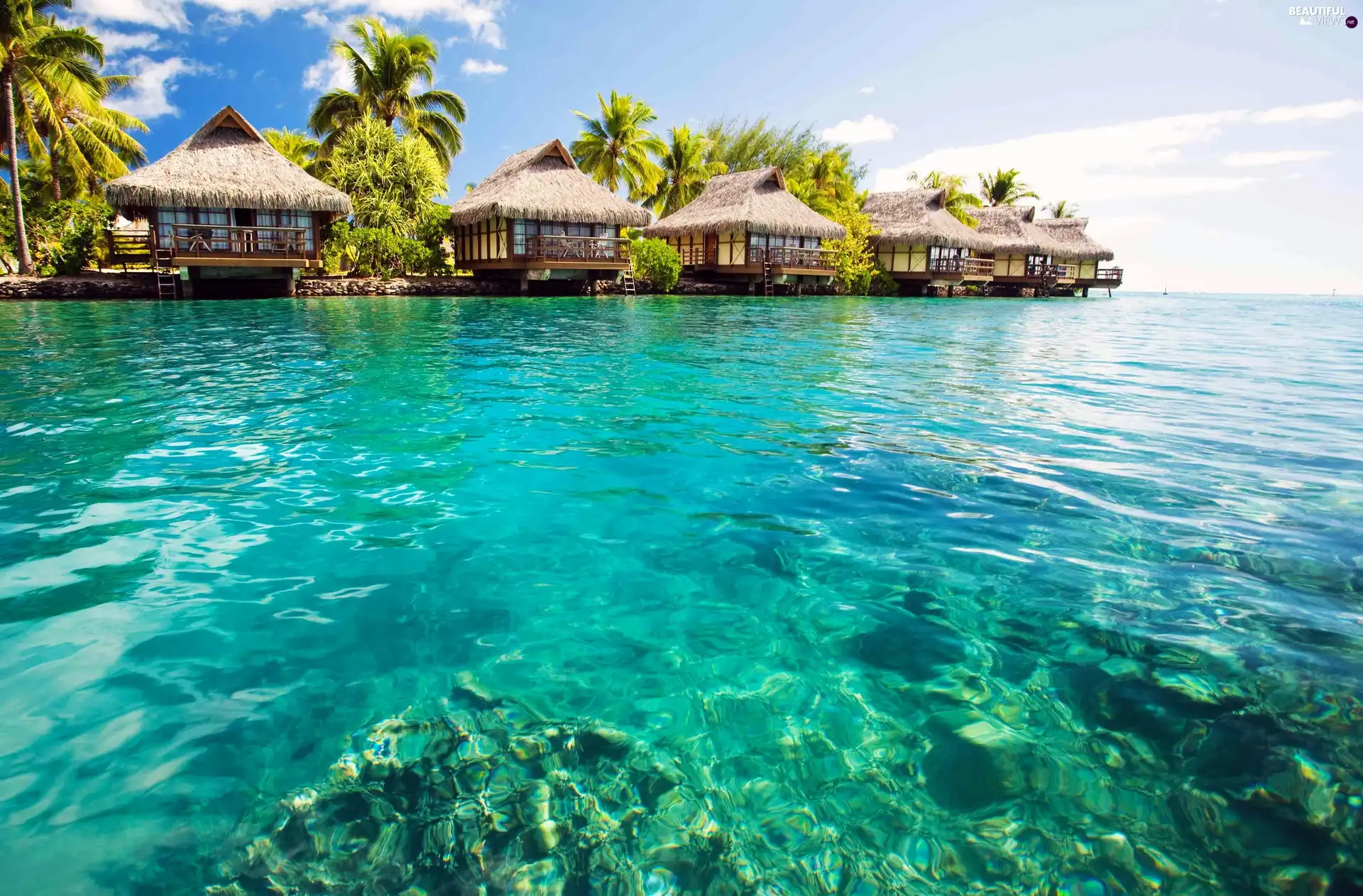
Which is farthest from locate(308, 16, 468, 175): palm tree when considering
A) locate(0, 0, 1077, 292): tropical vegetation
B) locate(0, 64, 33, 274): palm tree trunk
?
locate(0, 64, 33, 274): palm tree trunk

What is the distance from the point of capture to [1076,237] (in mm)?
46281

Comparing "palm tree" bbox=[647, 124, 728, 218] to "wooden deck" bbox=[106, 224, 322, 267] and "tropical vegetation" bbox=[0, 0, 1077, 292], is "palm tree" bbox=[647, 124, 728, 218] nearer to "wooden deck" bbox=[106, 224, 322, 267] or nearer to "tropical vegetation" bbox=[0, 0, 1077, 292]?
"tropical vegetation" bbox=[0, 0, 1077, 292]

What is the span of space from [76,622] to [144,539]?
822mm

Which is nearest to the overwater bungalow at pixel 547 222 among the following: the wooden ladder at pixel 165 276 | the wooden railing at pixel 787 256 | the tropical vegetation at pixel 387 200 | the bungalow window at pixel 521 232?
→ the bungalow window at pixel 521 232

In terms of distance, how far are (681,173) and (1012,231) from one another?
59.3ft

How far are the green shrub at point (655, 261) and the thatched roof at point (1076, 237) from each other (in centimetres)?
2770

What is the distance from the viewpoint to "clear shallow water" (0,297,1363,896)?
6.04ft

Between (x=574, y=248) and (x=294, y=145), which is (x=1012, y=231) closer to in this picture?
(x=574, y=248)

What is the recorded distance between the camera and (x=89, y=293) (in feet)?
65.4

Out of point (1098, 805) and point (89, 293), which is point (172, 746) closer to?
point (1098, 805)

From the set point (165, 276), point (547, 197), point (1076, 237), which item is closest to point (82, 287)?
point (165, 276)

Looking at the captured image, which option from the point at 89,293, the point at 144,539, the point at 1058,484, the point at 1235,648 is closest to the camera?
the point at 1235,648

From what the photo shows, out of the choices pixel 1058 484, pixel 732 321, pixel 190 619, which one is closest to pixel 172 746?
pixel 190 619

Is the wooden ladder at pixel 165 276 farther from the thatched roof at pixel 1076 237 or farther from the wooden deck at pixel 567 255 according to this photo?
the thatched roof at pixel 1076 237
